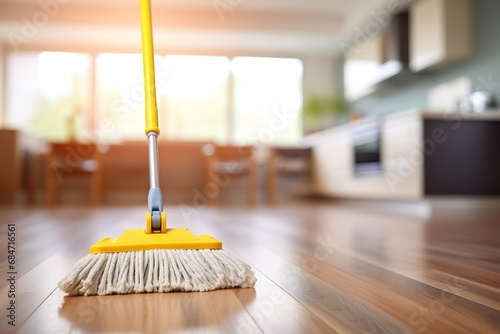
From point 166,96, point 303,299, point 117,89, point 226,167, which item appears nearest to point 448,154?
point 226,167

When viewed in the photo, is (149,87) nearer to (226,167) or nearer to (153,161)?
(153,161)

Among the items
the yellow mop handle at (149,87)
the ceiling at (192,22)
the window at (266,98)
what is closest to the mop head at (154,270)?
the yellow mop handle at (149,87)

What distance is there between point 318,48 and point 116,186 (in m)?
3.76

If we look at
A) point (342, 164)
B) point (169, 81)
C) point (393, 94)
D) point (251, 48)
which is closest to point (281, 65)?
point (251, 48)

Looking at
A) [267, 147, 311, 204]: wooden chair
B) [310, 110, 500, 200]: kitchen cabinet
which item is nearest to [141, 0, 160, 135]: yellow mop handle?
[310, 110, 500, 200]: kitchen cabinet

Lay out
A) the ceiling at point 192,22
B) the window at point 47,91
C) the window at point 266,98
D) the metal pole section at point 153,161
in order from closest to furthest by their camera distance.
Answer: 1. the metal pole section at point 153,161
2. the ceiling at point 192,22
3. the window at point 47,91
4. the window at point 266,98

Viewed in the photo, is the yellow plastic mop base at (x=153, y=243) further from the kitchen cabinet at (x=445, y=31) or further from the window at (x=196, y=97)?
the window at (x=196, y=97)

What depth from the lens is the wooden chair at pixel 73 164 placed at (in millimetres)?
5387

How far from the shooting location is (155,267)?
0.92 metres

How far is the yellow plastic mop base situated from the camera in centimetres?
97

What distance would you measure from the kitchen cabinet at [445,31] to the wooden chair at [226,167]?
200 centimetres

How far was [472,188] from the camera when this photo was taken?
4.00 metres

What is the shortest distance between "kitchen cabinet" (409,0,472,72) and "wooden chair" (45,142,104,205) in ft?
11.3

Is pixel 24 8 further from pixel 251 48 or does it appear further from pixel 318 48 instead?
pixel 318 48
